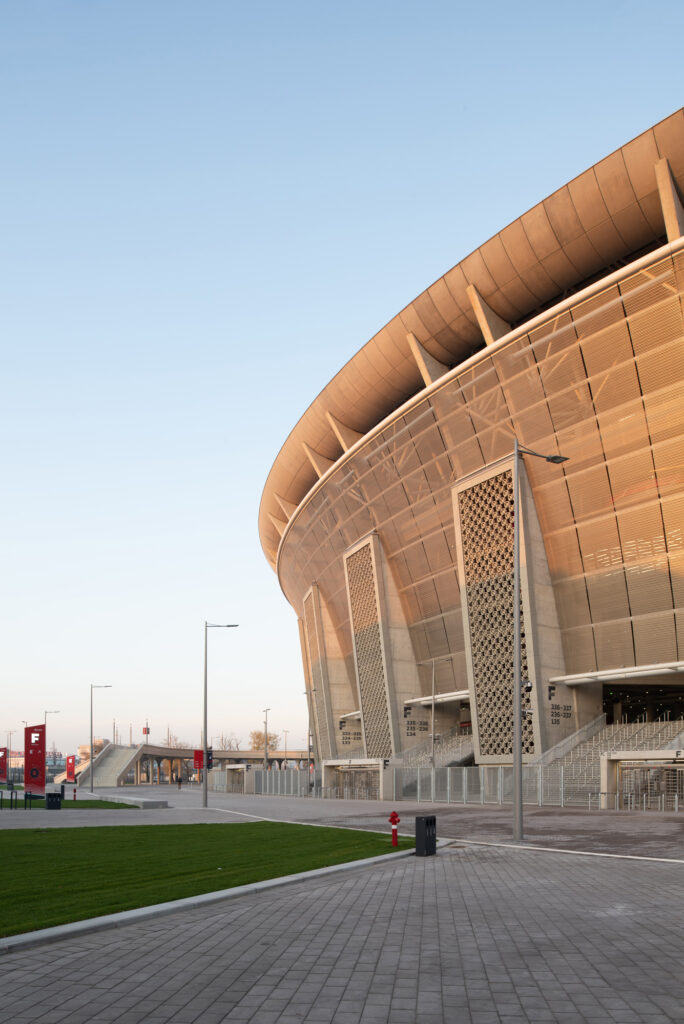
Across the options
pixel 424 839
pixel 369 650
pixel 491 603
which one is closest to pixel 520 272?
pixel 491 603

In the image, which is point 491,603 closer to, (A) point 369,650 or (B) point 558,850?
(A) point 369,650

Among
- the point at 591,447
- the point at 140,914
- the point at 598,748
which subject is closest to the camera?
the point at 140,914

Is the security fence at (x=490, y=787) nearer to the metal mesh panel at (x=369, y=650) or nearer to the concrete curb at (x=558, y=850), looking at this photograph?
the metal mesh panel at (x=369, y=650)

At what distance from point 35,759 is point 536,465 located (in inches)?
1013

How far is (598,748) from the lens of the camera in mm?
39031

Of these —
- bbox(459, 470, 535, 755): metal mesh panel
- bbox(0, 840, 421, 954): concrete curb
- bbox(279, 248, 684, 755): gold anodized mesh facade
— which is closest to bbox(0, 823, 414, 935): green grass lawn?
bbox(0, 840, 421, 954): concrete curb

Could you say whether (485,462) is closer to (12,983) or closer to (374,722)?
(374,722)

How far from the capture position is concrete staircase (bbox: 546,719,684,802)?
34.0m

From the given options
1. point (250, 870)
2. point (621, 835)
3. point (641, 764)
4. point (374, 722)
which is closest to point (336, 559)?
point (374, 722)

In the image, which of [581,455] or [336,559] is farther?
[336,559]

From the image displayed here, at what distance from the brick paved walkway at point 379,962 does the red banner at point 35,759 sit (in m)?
29.7

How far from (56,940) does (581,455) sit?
33772 millimetres

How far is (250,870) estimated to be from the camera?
13141 mm

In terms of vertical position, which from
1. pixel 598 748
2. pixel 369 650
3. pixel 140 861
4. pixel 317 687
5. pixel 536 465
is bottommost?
pixel 140 861
